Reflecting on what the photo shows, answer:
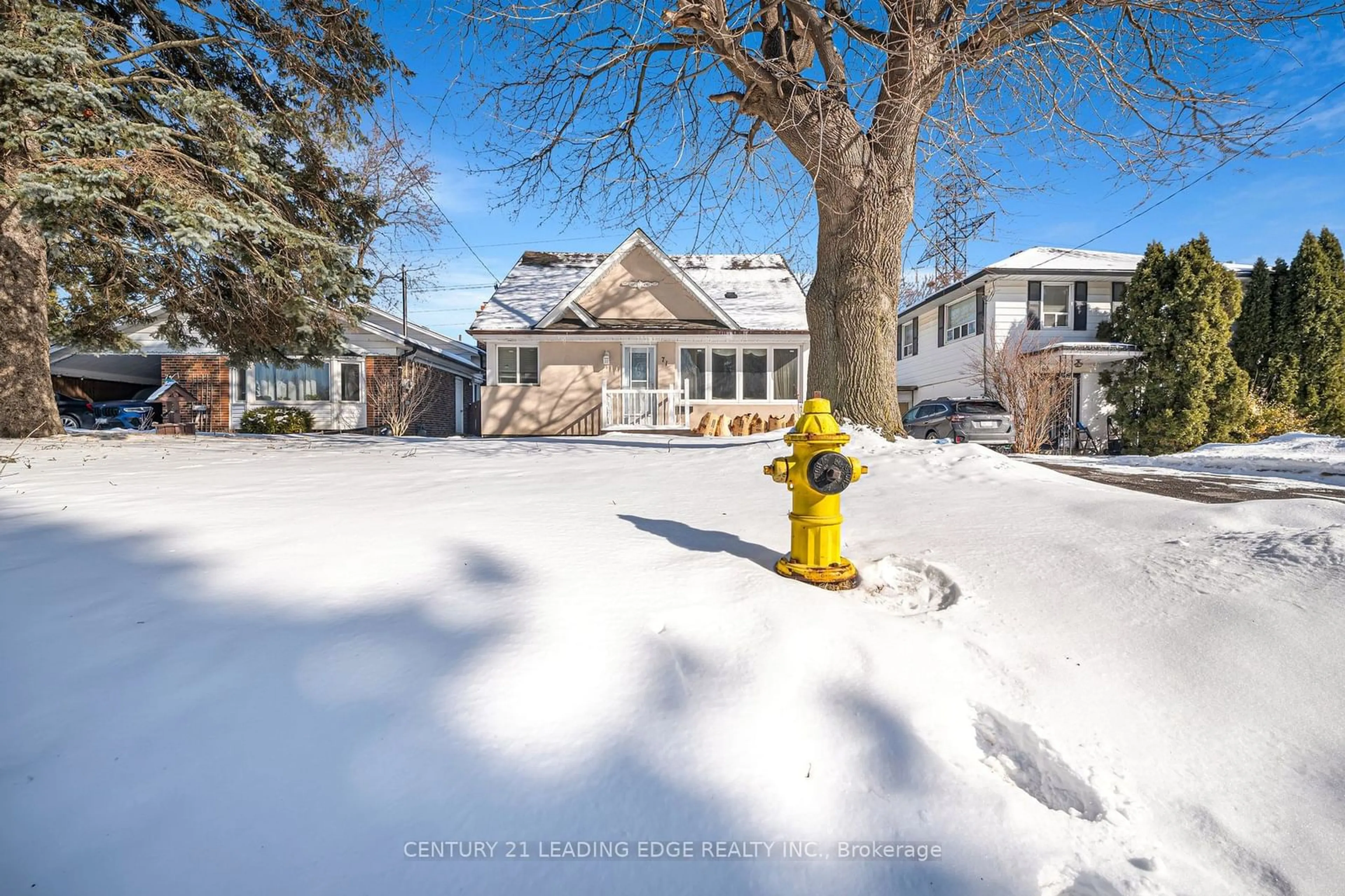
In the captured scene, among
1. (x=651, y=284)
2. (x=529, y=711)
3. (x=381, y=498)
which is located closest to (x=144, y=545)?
(x=381, y=498)

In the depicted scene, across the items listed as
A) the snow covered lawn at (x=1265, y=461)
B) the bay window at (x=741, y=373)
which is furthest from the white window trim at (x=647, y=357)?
the snow covered lawn at (x=1265, y=461)

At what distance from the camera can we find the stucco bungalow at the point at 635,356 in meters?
16.0

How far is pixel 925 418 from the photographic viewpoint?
16.0 metres

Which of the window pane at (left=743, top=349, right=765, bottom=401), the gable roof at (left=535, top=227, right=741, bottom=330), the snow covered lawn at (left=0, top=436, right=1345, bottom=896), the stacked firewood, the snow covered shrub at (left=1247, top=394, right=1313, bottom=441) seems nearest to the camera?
the snow covered lawn at (left=0, top=436, right=1345, bottom=896)

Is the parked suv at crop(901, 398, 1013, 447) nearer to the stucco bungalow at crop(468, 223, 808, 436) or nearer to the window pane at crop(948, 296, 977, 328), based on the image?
the stucco bungalow at crop(468, 223, 808, 436)

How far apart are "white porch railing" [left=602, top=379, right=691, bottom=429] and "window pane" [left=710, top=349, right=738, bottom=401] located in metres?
1.04

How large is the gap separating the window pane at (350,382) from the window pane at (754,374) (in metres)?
13.1

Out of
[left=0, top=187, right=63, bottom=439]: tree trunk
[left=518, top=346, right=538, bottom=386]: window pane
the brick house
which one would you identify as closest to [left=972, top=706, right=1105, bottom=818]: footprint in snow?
[left=0, top=187, right=63, bottom=439]: tree trunk

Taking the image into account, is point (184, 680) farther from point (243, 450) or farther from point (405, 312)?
point (405, 312)

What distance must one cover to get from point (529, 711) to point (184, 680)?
1039 mm

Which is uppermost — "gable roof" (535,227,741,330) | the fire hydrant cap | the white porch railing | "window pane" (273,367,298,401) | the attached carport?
"gable roof" (535,227,741,330)

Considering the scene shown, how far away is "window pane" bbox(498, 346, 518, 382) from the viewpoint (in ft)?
54.2

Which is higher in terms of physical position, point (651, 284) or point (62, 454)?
point (651, 284)

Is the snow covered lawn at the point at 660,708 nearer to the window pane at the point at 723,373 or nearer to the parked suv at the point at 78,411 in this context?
the window pane at the point at 723,373
